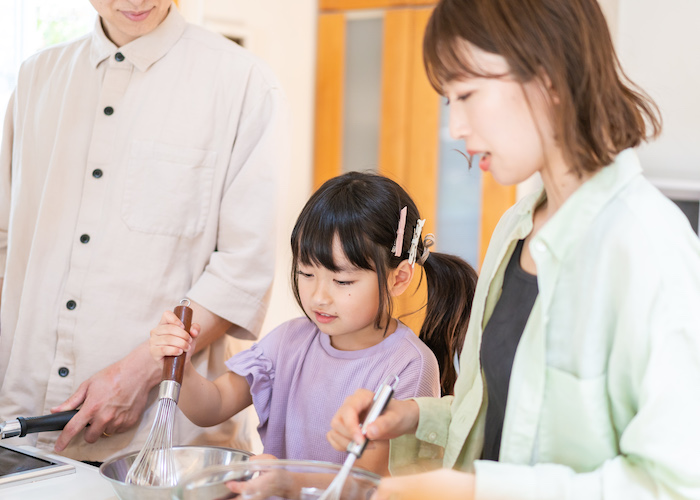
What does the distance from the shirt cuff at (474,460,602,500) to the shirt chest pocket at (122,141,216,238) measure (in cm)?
84

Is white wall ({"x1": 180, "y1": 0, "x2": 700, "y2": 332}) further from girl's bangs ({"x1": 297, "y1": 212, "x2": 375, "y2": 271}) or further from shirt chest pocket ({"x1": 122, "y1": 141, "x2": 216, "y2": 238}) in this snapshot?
girl's bangs ({"x1": 297, "y1": 212, "x2": 375, "y2": 271})

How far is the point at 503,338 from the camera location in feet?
2.78

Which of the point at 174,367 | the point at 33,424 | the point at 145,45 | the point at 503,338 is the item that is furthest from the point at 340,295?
the point at 145,45

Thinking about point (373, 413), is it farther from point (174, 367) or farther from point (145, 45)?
point (145, 45)

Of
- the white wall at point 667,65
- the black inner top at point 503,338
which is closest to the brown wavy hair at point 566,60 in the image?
the black inner top at point 503,338

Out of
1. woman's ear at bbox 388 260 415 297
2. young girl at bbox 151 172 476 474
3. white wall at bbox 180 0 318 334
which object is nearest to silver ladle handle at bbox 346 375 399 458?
young girl at bbox 151 172 476 474

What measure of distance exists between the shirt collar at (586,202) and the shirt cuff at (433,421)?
301 millimetres

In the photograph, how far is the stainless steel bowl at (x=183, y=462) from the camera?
0.78m

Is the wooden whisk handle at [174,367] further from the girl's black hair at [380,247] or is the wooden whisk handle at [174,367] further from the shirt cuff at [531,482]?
the shirt cuff at [531,482]

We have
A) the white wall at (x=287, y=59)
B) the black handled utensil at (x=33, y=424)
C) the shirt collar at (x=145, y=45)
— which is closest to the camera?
the black handled utensil at (x=33, y=424)

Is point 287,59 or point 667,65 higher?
point 287,59

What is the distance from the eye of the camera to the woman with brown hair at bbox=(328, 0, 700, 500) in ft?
2.12

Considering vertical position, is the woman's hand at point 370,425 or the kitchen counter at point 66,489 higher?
the woman's hand at point 370,425

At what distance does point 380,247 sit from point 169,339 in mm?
362
